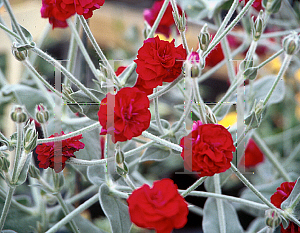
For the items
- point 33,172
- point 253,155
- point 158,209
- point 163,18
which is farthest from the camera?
point 253,155

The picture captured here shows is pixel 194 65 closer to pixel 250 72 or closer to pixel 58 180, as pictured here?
pixel 250 72

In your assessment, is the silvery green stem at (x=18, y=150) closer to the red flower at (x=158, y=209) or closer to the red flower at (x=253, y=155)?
the red flower at (x=158, y=209)

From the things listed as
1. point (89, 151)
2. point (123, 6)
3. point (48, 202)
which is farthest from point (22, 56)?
point (123, 6)

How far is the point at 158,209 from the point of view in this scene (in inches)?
9.4

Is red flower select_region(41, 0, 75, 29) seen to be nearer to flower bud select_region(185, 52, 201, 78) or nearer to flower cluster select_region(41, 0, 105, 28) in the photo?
flower cluster select_region(41, 0, 105, 28)

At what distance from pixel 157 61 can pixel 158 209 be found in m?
0.14

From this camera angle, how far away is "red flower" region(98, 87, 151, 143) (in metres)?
0.27

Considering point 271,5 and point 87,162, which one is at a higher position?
point 271,5

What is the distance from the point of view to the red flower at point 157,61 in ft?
0.96

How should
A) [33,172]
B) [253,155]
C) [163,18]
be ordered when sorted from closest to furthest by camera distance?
[33,172] < [163,18] < [253,155]

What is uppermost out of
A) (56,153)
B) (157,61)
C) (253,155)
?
(157,61)

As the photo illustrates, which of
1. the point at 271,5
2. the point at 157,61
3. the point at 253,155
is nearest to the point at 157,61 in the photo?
the point at 157,61

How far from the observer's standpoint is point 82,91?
33cm

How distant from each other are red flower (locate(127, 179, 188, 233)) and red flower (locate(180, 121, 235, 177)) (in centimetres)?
4
